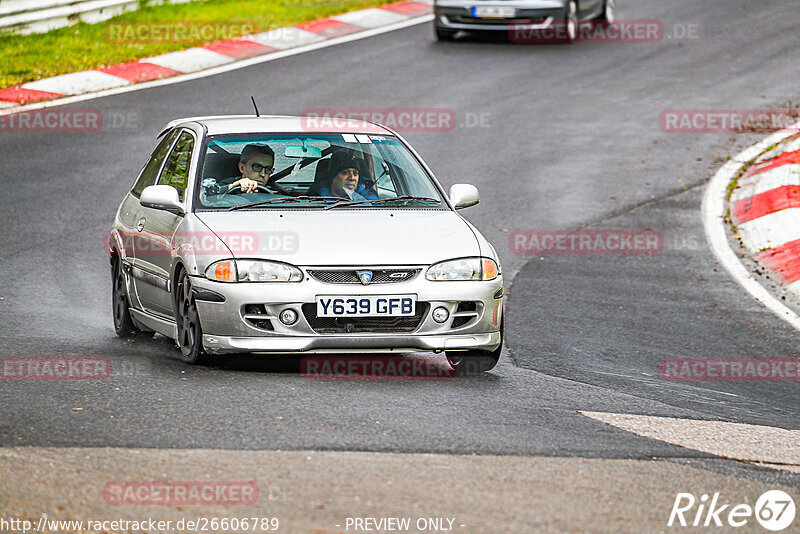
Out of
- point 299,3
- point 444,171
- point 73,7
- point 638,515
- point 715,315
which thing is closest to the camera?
point 638,515

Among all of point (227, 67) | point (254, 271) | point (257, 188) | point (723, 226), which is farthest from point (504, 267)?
point (227, 67)

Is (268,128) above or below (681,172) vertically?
above

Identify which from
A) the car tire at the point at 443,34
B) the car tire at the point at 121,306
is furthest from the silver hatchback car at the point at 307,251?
the car tire at the point at 443,34

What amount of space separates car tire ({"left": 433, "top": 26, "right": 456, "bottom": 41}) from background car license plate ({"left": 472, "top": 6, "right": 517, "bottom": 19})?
2.60ft

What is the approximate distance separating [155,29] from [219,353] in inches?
580

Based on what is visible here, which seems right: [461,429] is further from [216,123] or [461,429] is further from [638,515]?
[216,123]

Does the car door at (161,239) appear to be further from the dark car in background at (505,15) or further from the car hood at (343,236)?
the dark car in background at (505,15)

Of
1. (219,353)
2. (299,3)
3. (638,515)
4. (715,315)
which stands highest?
(638,515)

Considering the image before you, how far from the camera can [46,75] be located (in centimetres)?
1767

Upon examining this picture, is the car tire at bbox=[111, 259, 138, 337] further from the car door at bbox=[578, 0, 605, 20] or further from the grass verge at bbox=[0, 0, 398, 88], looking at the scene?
the car door at bbox=[578, 0, 605, 20]

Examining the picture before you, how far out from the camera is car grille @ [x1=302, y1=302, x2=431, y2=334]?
709 centimetres

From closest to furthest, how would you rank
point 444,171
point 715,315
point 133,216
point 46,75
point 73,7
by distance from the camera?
1. point 133,216
2. point 715,315
3. point 444,171
4. point 46,75
5. point 73,7

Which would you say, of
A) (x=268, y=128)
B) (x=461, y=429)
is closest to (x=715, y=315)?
(x=268, y=128)

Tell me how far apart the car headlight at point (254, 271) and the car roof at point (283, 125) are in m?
1.43
